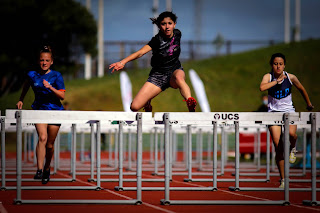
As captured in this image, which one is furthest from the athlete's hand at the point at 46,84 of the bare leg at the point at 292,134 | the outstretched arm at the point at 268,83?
the bare leg at the point at 292,134

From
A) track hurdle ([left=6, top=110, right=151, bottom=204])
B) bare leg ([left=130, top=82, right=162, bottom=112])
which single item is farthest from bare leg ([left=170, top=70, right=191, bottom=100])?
track hurdle ([left=6, top=110, right=151, bottom=204])

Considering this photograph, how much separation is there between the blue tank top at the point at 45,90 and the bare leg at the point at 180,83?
169cm

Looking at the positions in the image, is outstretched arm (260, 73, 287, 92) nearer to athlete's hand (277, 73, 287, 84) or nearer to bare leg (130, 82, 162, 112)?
athlete's hand (277, 73, 287, 84)

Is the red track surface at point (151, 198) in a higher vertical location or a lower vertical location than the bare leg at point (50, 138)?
lower

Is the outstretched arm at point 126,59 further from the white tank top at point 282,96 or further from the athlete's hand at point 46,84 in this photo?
the white tank top at point 282,96

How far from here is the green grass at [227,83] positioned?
3553 centimetres

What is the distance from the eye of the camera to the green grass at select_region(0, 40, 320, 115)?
35.5 m

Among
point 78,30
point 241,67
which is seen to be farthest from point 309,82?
point 78,30

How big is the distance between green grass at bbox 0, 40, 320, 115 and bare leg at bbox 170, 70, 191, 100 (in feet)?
83.7

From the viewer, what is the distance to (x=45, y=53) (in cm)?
812

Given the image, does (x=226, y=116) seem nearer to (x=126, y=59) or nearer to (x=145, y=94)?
(x=145, y=94)

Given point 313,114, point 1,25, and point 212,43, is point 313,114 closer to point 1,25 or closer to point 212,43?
point 1,25

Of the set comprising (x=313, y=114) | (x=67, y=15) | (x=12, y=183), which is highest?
(x=67, y=15)

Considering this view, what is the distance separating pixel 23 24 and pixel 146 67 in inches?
478
